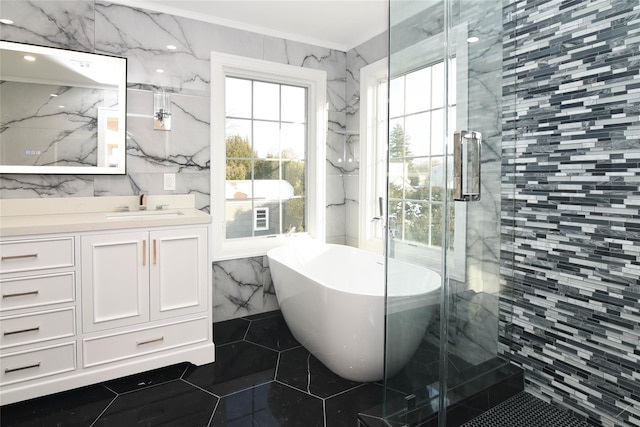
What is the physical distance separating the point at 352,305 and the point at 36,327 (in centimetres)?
165

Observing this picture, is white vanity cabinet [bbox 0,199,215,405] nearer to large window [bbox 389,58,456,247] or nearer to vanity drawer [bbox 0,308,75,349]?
vanity drawer [bbox 0,308,75,349]

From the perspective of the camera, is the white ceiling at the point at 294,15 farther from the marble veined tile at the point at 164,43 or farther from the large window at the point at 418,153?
the large window at the point at 418,153

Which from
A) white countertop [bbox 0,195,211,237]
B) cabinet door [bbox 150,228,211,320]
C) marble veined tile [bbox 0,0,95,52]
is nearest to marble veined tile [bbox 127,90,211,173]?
white countertop [bbox 0,195,211,237]

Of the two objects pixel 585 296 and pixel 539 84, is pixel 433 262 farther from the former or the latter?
pixel 539 84

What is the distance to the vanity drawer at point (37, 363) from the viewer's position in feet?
6.64

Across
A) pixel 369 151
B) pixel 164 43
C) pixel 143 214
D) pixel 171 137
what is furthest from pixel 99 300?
pixel 369 151

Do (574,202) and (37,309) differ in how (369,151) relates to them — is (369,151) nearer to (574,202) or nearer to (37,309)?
(574,202)

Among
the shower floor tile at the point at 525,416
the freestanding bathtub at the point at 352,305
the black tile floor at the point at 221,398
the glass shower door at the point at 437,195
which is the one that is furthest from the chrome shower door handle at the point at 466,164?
the black tile floor at the point at 221,398

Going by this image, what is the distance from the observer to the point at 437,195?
145 cm

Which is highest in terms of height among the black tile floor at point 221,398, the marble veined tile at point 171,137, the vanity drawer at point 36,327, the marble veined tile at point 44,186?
the marble veined tile at point 171,137

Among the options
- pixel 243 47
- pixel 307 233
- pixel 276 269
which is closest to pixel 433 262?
pixel 276 269

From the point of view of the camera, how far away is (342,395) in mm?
2156

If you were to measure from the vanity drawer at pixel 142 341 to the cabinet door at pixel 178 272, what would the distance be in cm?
9

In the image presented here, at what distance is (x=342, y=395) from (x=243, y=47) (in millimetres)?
2661
